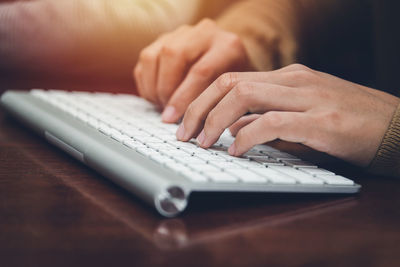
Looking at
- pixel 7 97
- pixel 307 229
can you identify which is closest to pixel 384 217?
pixel 307 229

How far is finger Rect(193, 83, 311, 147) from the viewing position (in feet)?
1.86

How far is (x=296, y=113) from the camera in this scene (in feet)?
1.83

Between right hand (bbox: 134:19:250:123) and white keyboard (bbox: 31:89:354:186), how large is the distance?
84 mm

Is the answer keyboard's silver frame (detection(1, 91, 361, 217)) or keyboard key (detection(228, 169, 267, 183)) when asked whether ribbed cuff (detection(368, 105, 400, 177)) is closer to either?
keyboard's silver frame (detection(1, 91, 361, 217))

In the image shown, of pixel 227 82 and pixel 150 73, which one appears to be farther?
pixel 150 73

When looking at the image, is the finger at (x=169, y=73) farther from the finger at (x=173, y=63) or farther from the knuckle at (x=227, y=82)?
the knuckle at (x=227, y=82)

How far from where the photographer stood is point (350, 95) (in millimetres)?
603

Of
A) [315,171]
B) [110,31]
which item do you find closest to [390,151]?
[315,171]

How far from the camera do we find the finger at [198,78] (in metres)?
0.77

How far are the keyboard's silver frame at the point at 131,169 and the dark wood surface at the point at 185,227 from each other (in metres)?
0.02

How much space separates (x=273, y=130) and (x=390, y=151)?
0.53ft

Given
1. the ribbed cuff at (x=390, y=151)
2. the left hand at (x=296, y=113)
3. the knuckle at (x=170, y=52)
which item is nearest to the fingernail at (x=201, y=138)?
the left hand at (x=296, y=113)

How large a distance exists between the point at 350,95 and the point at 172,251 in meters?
0.35

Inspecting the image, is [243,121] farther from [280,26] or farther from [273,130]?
[280,26]
